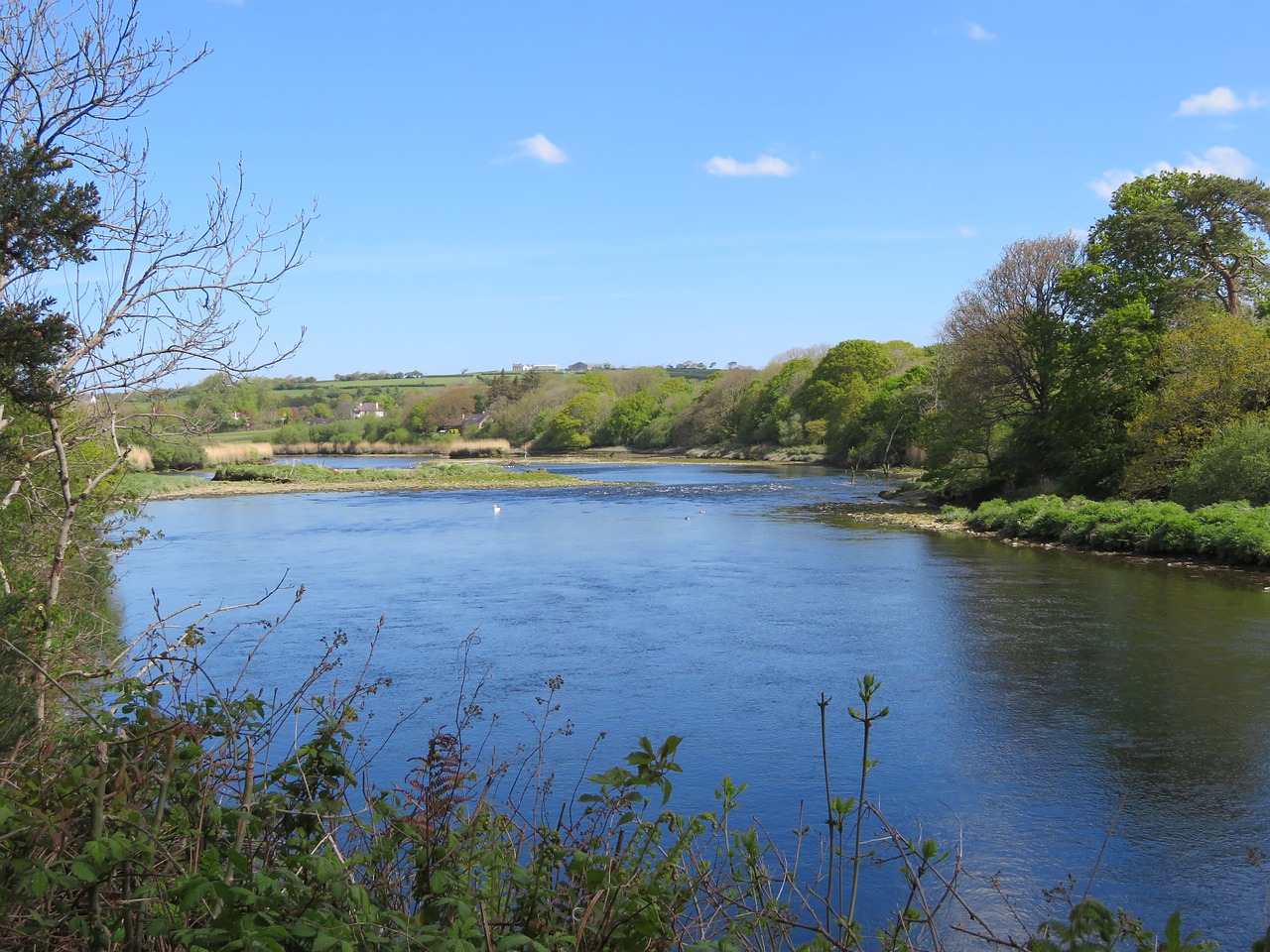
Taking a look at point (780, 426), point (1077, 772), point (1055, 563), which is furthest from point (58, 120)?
point (780, 426)

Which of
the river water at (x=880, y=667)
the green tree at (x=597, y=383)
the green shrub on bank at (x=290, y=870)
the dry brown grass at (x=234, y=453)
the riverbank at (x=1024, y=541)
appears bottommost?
the river water at (x=880, y=667)

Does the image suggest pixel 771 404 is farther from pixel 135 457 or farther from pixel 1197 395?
pixel 135 457

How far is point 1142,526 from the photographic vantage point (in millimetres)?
23922

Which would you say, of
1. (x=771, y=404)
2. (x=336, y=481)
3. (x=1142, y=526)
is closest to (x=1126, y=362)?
(x=1142, y=526)

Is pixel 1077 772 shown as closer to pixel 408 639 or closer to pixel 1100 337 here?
pixel 408 639

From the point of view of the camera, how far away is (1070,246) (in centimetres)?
3503

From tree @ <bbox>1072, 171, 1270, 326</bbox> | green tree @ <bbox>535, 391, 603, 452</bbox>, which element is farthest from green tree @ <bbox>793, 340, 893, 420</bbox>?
tree @ <bbox>1072, 171, 1270, 326</bbox>

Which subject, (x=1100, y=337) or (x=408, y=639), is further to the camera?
(x=1100, y=337)

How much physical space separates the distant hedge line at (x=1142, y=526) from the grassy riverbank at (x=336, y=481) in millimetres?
27935

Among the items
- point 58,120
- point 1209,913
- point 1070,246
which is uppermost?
point 1070,246

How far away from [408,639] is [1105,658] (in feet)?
33.9

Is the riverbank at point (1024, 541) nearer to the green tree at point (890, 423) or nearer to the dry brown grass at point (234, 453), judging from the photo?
the green tree at point (890, 423)

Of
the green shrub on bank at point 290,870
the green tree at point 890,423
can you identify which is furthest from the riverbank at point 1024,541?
the green shrub on bank at point 290,870

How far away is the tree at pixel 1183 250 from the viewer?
97.6 feet
